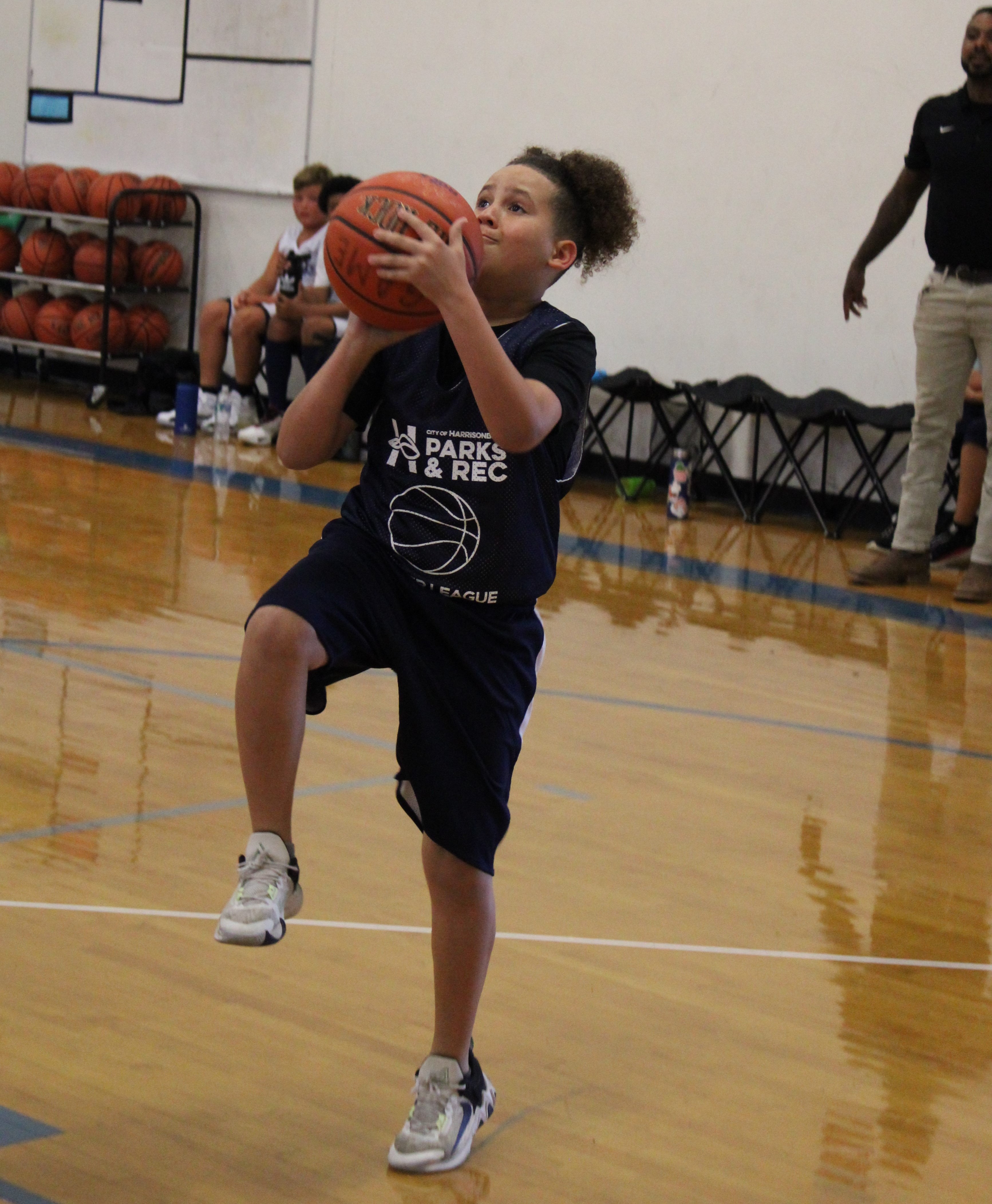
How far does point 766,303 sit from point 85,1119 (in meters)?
6.89

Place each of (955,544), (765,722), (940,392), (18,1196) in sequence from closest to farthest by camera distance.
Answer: (18,1196)
(765,722)
(940,392)
(955,544)

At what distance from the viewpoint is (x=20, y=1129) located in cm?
193

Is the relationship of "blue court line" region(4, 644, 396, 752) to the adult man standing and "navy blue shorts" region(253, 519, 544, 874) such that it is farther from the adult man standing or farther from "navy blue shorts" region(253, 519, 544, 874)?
the adult man standing

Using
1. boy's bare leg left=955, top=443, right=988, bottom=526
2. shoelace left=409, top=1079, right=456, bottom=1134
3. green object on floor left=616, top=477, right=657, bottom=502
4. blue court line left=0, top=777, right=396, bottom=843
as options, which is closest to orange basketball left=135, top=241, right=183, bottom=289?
green object on floor left=616, top=477, right=657, bottom=502

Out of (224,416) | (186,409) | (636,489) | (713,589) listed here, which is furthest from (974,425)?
(186,409)

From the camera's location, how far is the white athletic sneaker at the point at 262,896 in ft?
6.21

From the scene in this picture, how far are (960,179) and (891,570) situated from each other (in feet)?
4.85

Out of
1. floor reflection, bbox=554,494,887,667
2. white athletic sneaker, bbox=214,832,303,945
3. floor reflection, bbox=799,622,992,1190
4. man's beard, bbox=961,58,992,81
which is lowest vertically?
floor reflection, bbox=799,622,992,1190

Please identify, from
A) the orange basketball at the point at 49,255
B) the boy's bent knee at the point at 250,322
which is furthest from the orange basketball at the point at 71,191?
the boy's bent knee at the point at 250,322

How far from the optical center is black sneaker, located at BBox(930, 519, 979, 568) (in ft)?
23.6

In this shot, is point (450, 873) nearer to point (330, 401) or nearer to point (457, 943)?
point (457, 943)

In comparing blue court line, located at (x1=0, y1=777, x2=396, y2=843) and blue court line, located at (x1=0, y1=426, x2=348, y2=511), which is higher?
blue court line, located at (x1=0, y1=426, x2=348, y2=511)

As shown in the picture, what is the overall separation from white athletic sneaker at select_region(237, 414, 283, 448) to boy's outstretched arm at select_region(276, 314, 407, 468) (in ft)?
22.2

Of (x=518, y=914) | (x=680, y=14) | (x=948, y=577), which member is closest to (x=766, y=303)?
(x=680, y=14)
